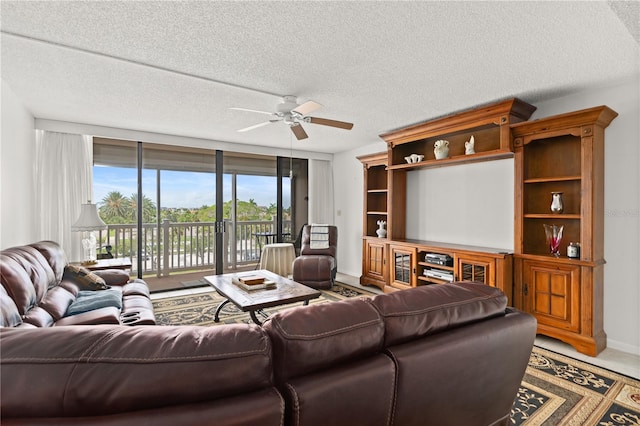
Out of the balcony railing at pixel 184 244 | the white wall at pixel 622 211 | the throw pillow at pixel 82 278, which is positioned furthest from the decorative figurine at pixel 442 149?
the throw pillow at pixel 82 278

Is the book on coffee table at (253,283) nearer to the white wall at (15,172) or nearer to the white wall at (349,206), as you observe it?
the white wall at (15,172)

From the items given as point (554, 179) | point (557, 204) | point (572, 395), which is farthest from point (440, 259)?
point (572, 395)

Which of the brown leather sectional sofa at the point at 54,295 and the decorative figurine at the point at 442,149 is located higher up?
the decorative figurine at the point at 442,149

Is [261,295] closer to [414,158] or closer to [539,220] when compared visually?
[414,158]

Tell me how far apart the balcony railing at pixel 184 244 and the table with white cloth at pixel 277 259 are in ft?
2.42

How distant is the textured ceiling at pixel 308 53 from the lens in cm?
182

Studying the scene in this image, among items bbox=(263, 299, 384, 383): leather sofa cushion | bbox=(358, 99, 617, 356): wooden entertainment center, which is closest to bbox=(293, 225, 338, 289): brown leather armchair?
bbox=(358, 99, 617, 356): wooden entertainment center

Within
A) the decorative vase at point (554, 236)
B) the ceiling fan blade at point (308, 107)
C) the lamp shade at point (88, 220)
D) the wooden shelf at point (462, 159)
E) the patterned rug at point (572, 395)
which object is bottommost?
the patterned rug at point (572, 395)

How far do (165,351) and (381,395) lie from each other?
640mm

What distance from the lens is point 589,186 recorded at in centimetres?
279

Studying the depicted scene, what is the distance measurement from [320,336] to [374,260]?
424cm

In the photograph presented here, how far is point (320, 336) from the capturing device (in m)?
0.95

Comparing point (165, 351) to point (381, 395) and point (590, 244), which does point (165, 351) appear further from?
point (590, 244)

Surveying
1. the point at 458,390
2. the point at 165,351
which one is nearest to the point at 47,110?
the point at 165,351
